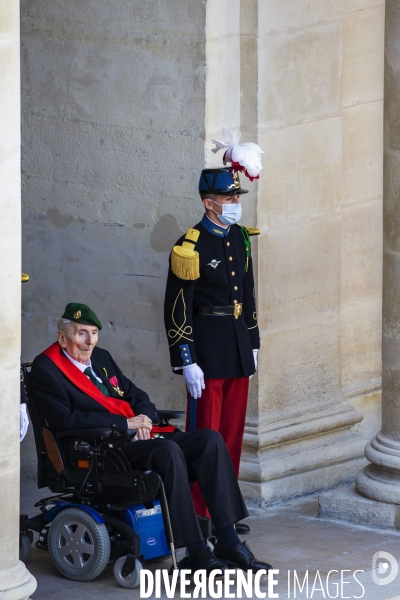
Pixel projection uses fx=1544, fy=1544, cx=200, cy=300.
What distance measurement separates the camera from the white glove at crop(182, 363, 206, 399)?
749cm

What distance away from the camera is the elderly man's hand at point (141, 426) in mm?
7008

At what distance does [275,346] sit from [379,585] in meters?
1.80

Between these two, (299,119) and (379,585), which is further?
(299,119)

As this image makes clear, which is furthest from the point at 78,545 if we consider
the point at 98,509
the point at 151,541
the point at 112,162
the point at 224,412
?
the point at 112,162

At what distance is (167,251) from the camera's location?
8.09 metres

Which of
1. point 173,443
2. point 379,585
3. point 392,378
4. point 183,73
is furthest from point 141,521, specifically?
point 183,73

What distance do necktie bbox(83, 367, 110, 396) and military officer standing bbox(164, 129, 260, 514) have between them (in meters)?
0.45

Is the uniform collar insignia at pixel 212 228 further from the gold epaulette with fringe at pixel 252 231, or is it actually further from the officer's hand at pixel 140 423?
the officer's hand at pixel 140 423

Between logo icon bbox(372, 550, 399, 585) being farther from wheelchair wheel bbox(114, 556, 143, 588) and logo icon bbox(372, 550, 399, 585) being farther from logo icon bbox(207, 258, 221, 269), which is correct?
logo icon bbox(207, 258, 221, 269)

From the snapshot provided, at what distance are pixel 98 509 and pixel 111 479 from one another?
0.60ft

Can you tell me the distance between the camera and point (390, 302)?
306 inches

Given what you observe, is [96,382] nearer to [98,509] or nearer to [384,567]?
[98,509]

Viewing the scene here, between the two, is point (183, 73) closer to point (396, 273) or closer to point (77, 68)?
point (77, 68)

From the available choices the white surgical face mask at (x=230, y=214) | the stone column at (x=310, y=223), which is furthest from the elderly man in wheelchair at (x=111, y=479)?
the stone column at (x=310, y=223)
